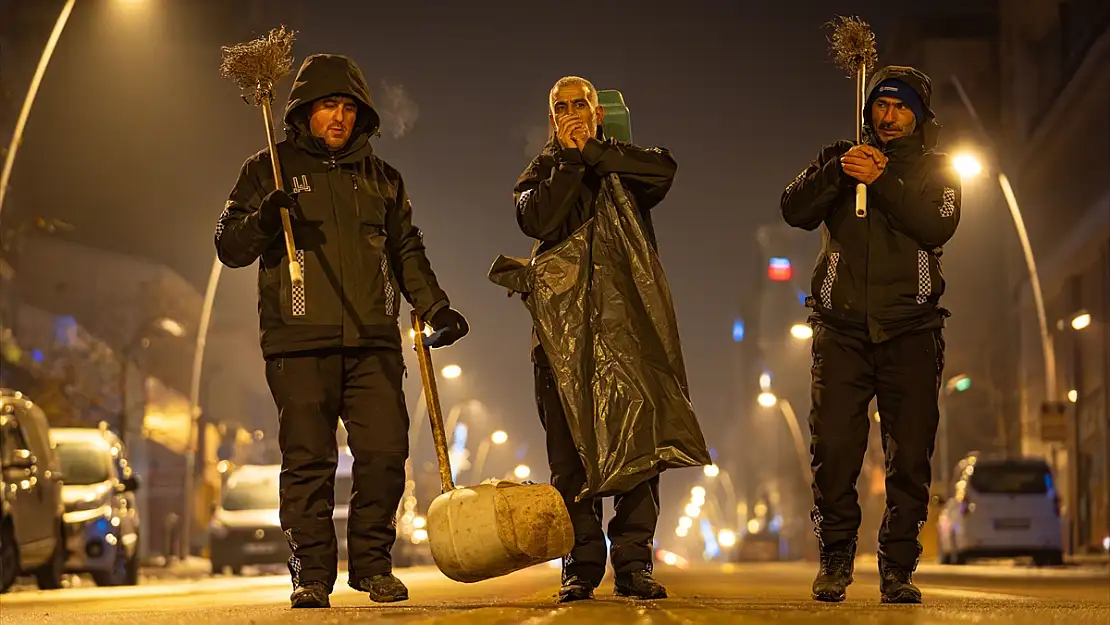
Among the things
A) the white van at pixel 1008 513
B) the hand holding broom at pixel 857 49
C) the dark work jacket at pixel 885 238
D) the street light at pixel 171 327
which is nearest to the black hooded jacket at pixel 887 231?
the dark work jacket at pixel 885 238

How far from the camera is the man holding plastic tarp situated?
8.09 meters

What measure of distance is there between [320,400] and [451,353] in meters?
71.2

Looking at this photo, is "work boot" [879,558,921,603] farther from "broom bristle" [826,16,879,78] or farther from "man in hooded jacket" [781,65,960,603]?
"broom bristle" [826,16,879,78]

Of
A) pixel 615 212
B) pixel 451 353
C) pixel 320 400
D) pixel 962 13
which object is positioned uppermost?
pixel 962 13

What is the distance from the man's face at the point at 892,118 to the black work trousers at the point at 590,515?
194cm

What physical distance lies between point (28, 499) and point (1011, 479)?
17130 millimetres

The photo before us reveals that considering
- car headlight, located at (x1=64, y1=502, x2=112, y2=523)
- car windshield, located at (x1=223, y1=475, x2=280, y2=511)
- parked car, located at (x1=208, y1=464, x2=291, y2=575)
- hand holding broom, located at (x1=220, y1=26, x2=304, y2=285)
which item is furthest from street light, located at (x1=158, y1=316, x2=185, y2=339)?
hand holding broom, located at (x1=220, y1=26, x2=304, y2=285)

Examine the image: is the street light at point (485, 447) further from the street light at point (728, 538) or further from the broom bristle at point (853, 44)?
the broom bristle at point (853, 44)

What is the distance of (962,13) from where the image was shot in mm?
77250

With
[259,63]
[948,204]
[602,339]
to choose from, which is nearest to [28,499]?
[259,63]

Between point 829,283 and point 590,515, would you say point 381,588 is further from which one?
point 829,283

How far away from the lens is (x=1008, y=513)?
28.9 m

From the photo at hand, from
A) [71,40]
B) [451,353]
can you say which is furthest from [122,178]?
[451,353]

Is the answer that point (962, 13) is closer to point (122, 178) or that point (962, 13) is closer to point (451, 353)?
point (451, 353)
